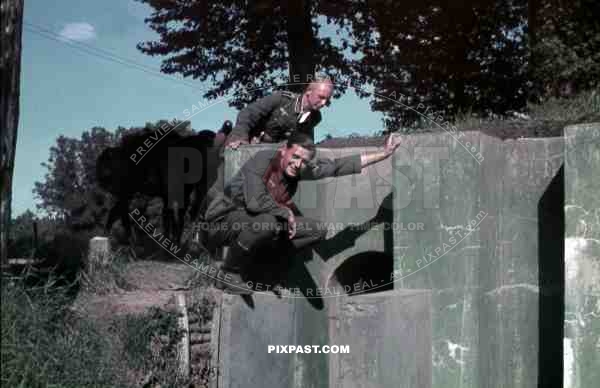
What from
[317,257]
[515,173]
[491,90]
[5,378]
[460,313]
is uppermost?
[491,90]

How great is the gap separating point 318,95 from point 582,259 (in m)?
2.55

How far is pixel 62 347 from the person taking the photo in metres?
5.68

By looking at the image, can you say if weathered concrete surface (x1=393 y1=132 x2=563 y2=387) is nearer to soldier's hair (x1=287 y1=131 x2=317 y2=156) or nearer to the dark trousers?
soldier's hair (x1=287 y1=131 x2=317 y2=156)

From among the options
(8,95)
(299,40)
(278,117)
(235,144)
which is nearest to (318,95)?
(278,117)

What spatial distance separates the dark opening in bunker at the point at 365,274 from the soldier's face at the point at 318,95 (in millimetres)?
1755

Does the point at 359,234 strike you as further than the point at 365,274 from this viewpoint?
No

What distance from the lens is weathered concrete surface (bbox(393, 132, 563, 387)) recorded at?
7.02 meters

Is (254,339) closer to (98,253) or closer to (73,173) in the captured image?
(98,253)

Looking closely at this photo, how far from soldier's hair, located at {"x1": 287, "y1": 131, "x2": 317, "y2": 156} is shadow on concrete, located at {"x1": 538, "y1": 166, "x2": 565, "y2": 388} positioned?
2.31m

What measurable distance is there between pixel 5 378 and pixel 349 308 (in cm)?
276

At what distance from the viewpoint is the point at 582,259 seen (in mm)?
6578

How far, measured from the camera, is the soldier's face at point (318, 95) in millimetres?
6934

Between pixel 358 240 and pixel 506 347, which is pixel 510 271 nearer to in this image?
pixel 506 347

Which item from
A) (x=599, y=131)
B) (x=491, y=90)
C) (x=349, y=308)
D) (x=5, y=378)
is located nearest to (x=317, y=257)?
(x=349, y=308)
